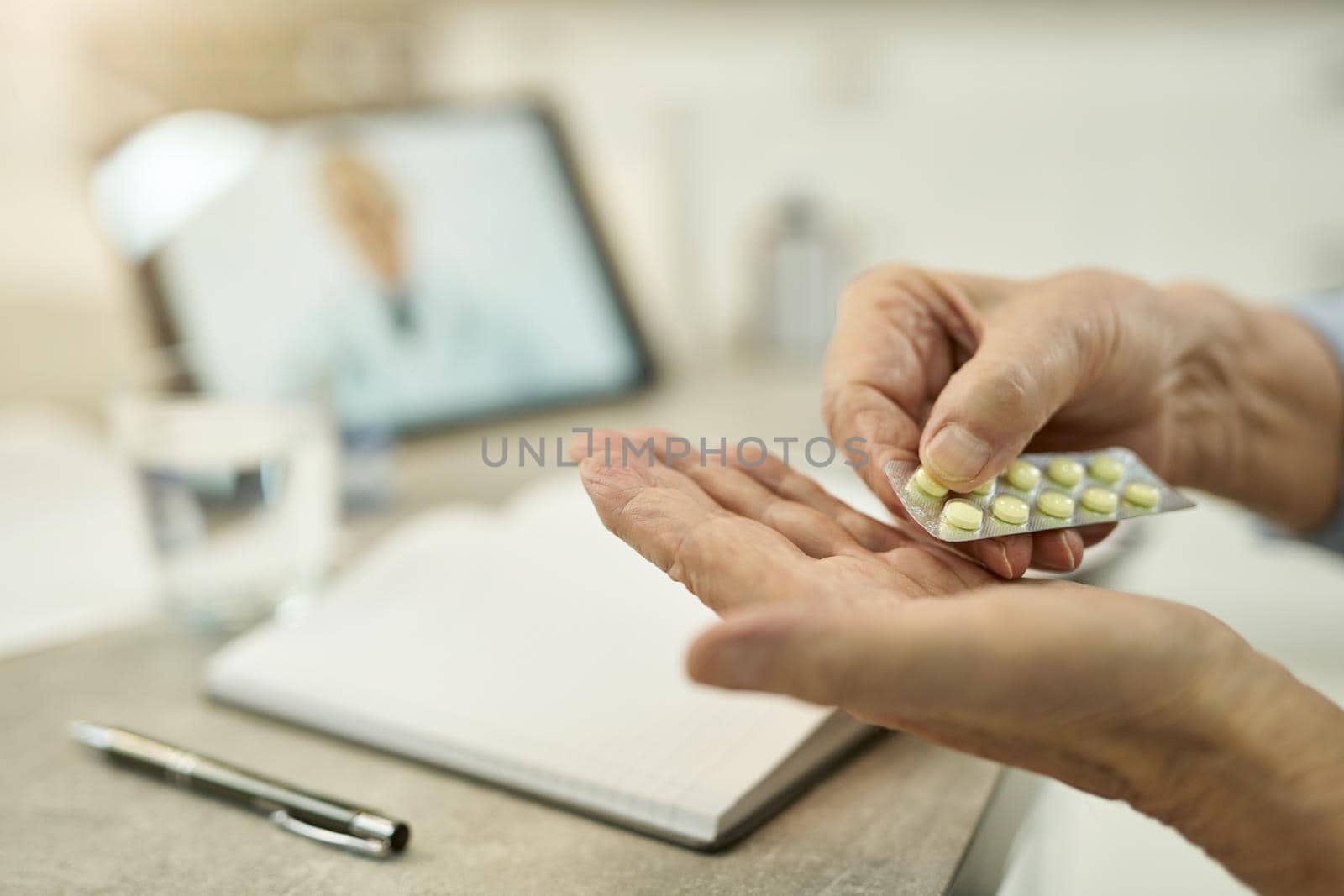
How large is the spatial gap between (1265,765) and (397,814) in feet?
1.08

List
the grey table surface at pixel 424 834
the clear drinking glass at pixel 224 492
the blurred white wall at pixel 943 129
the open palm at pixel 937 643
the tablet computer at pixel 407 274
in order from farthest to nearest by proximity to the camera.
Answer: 1. the blurred white wall at pixel 943 129
2. the tablet computer at pixel 407 274
3. the clear drinking glass at pixel 224 492
4. the grey table surface at pixel 424 834
5. the open palm at pixel 937 643

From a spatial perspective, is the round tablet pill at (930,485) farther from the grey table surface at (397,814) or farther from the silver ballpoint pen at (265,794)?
the silver ballpoint pen at (265,794)

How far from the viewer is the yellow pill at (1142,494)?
19.0 inches

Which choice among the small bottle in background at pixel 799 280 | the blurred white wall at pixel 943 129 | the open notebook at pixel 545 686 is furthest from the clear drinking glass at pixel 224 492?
the small bottle in background at pixel 799 280

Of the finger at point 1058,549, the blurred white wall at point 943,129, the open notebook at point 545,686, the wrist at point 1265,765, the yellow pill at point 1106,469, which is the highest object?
the blurred white wall at point 943,129

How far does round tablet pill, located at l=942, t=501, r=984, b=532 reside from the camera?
0.43 metres

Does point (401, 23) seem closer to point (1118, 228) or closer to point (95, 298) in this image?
point (95, 298)

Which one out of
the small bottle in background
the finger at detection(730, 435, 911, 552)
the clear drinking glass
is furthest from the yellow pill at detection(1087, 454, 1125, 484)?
the small bottle in background

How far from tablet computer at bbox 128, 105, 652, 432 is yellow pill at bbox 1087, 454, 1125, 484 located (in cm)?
55

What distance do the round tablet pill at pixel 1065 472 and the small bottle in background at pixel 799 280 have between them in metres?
0.77

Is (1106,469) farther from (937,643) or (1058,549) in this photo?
(937,643)

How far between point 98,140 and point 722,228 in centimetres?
77

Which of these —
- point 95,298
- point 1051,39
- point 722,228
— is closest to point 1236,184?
point 1051,39

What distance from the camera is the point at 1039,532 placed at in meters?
0.47
